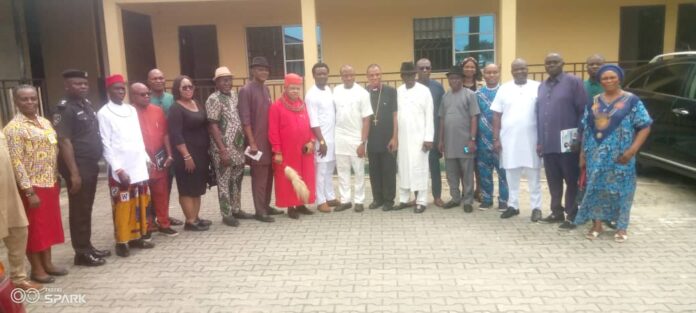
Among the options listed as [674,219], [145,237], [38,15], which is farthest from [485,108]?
[38,15]

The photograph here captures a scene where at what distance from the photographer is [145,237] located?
559 centimetres

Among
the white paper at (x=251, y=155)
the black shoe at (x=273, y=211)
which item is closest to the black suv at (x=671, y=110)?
the black shoe at (x=273, y=211)

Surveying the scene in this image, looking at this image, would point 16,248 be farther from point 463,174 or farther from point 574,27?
point 574,27

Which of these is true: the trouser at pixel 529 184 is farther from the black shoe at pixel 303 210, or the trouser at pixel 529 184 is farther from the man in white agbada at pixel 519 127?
the black shoe at pixel 303 210

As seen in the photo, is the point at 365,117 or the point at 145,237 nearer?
the point at 145,237

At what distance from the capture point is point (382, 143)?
6.53 metres

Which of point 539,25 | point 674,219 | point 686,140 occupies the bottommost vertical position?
point 674,219

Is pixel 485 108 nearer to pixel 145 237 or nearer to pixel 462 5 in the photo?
pixel 145 237

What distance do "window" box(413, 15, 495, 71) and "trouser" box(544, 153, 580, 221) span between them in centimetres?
630

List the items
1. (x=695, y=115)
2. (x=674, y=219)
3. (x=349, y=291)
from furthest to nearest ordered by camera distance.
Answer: (x=695, y=115) → (x=674, y=219) → (x=349, y=291)

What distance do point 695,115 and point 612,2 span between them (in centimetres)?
582

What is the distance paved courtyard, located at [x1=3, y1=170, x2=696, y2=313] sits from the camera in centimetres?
398

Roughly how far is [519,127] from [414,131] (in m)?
1.20

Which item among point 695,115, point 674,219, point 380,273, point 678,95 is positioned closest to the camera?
point 380,273
